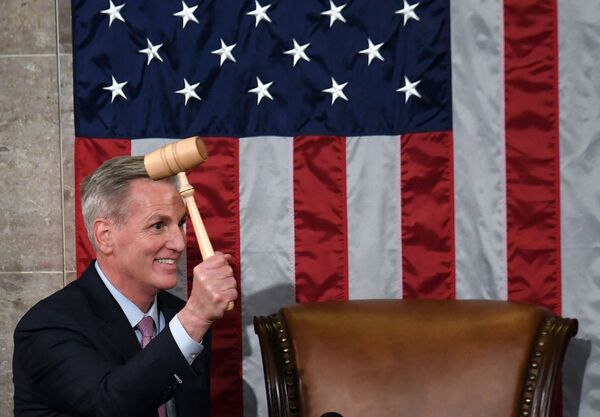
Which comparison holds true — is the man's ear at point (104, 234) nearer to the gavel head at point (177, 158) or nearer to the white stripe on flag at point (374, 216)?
the gavel head at point (177, 158)

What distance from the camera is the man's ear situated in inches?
90.4

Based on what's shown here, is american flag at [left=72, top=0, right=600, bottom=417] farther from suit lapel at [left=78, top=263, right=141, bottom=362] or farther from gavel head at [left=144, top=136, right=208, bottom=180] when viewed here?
gavel head at [left=144, top=136, right=208, bottom=180]

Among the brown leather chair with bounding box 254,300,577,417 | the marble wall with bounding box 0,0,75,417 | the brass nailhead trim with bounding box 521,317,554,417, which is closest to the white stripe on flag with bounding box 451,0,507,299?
the brown leather chair with bounding box 254,300,577,417

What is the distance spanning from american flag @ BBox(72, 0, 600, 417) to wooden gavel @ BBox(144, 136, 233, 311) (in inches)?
36.2

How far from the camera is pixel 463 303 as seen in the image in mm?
2576

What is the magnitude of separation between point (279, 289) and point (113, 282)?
77 centimetres

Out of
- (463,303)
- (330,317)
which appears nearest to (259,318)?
(330,317)

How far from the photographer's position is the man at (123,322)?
1898 millimetres

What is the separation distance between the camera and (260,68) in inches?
117

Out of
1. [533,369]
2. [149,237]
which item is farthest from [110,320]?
[533,369]

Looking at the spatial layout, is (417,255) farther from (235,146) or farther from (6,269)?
(6,269)

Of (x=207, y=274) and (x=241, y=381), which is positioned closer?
(x=207, y=274)

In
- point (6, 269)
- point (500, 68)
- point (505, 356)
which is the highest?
point (500, 68)

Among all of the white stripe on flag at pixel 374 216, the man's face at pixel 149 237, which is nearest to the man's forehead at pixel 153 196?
the man's face at pixel 149 237
